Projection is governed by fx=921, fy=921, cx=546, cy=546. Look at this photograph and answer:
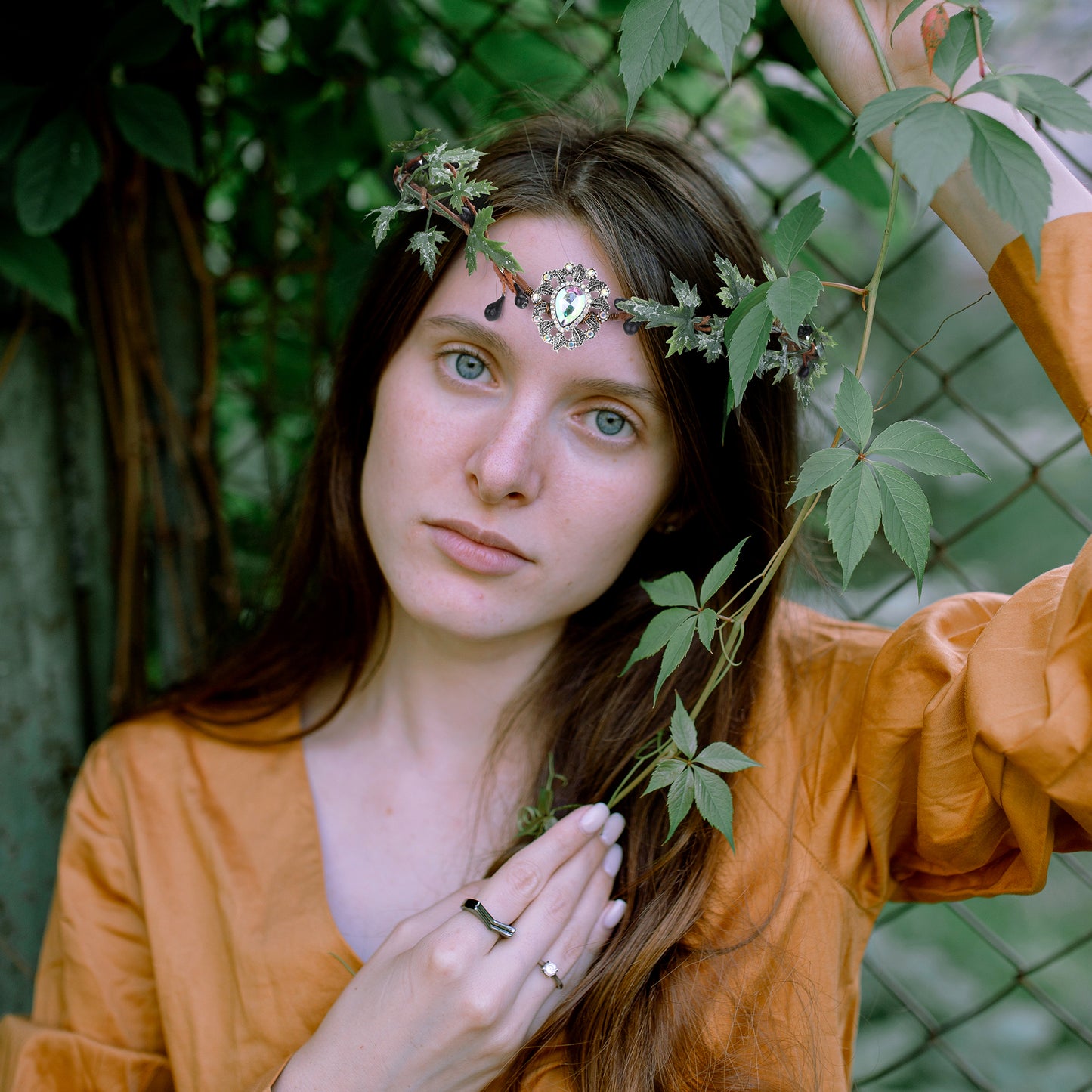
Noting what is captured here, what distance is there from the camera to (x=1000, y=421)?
216cm

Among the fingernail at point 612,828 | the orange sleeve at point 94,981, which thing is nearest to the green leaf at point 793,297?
the fingernail at point 612,828

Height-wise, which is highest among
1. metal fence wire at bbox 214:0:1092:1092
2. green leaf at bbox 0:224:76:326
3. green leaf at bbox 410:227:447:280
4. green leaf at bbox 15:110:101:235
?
green leaf at bbox 15:110:101:235

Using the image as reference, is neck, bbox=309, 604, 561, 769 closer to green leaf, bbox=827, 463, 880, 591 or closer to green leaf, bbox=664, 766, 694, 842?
green leaf, bbox=664, 766, 694, 842

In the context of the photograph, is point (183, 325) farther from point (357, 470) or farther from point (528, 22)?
point (528, 22)

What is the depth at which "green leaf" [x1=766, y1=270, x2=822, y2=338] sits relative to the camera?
65 centimetres

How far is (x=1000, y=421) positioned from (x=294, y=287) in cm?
161

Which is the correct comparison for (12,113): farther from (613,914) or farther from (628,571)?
(613,914)

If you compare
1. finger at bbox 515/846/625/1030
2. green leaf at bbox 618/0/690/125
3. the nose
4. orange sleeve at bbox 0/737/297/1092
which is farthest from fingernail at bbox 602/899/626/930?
green leaf at bbox 618/0/690/125

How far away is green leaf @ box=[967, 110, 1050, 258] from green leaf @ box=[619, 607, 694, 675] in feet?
1.22

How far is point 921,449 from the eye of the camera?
700 mm

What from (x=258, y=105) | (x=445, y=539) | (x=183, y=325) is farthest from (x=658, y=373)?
(x=183, y=325)

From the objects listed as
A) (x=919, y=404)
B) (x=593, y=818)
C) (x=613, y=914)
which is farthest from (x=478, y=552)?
(x=919, y=404)

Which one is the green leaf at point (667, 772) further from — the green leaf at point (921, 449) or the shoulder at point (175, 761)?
the shoulder at point (175, 761)

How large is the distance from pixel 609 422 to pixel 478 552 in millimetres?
201
